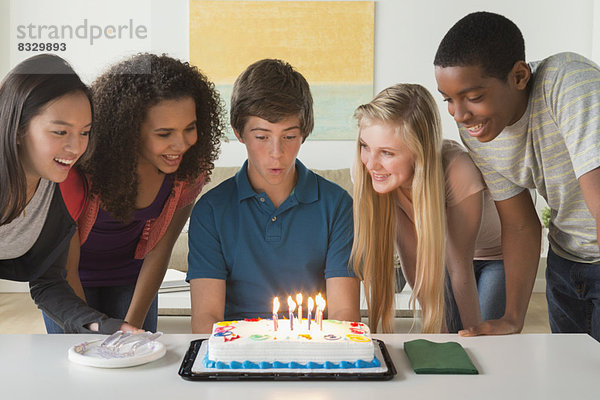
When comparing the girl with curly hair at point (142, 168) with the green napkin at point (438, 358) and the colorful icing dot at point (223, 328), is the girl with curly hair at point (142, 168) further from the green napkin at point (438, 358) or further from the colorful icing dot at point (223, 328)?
the green napkin at point (438, 358)

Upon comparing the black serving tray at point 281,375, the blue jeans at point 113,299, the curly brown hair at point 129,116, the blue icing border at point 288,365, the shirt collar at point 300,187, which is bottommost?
the blue jeans at point 113,299

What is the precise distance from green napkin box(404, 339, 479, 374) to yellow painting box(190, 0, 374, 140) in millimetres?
1054

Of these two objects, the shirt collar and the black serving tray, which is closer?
the black serving tray

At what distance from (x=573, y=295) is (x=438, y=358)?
2.33 feet

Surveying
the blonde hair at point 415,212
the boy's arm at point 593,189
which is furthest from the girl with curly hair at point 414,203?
the boy's arm at point 593,189

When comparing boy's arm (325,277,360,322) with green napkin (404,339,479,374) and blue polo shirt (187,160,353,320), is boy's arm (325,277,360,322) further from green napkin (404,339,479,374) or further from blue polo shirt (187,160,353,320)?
green napkin (404,339,479,374)

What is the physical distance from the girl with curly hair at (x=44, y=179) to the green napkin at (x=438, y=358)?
649mm

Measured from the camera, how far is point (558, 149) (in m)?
1.52

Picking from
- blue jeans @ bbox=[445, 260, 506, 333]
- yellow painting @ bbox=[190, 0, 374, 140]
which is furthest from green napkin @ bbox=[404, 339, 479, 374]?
yellow painting @ bbox=[190, 0, 374, 140]

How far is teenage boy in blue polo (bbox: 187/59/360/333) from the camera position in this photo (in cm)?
166

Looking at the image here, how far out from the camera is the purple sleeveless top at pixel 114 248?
71.8 inches

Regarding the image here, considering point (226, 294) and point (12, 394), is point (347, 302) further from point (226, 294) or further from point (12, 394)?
point (12, 394)

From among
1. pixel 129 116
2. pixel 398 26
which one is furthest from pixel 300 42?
pixel 129 116

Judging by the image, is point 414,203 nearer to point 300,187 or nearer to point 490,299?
point 300,187
